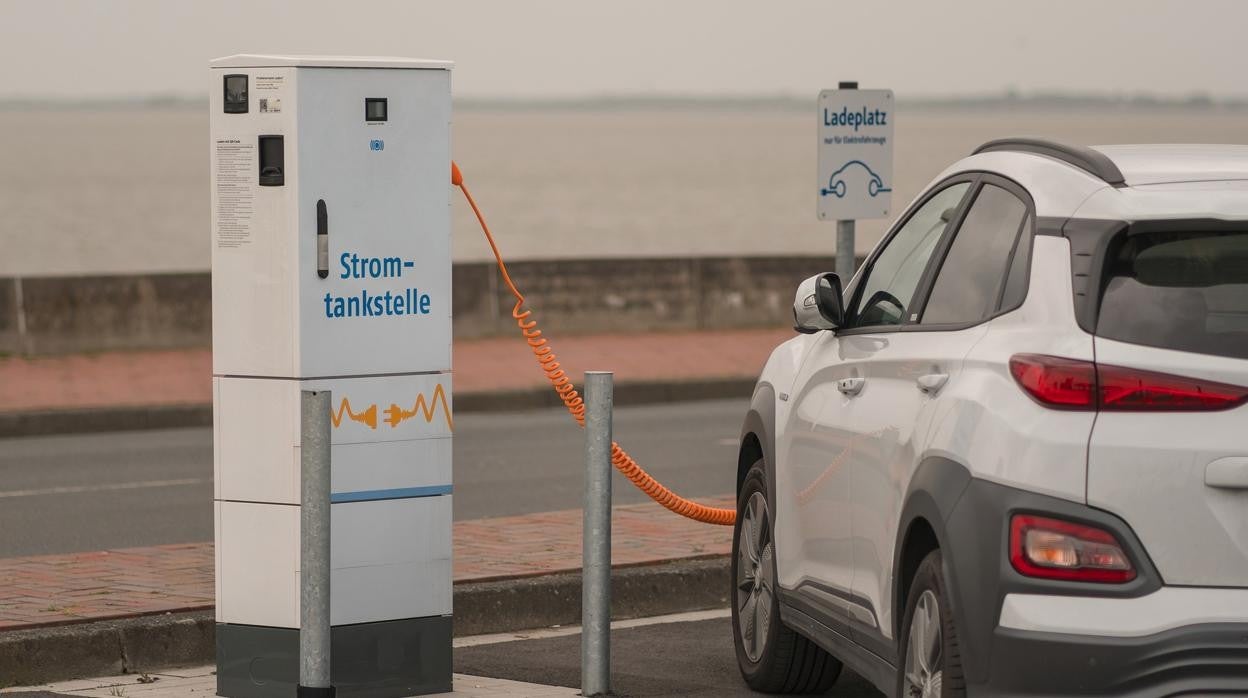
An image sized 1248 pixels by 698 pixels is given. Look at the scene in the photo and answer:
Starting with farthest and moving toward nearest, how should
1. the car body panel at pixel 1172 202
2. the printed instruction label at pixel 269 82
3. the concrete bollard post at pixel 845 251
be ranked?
the concrete bollard post at pixel 845 251 → the printed instruction label at pixel 269 82 → the car body panel at pixel 1172 202

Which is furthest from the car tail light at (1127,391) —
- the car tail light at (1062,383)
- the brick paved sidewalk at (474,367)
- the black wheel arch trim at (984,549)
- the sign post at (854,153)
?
the brick paved sidewalk at (474,367)

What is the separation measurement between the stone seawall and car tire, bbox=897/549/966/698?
1456cm

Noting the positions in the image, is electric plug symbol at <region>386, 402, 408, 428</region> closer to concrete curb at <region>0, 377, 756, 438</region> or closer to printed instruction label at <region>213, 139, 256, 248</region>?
printed instruction label at <region>213, 139, 256, 248</region>

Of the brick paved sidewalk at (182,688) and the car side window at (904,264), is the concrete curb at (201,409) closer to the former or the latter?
the brick paved sidewalk at (182,688)

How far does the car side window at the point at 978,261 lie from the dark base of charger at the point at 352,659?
6.76 ft

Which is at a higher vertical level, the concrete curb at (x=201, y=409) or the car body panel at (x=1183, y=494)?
the car body panel at (x=1183, y=494)

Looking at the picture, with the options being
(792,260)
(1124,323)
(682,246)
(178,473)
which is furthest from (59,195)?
(1124,323)

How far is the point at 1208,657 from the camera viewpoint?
13.7 ft

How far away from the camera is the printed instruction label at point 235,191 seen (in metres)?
6.19

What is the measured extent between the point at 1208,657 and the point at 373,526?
2937 mm

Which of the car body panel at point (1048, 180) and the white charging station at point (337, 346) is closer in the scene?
the car body panel at point (1048, 180)

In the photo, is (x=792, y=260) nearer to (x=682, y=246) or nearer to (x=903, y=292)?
(x=903, y=292)

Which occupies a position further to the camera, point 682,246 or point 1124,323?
point 682,246

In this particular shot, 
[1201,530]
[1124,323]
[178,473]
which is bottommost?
[178,473]
